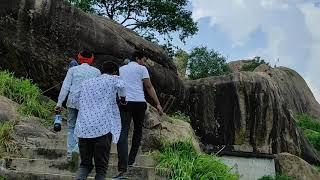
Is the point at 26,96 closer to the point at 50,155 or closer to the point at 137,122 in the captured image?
the point at 50,155

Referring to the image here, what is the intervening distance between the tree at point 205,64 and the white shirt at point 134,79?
771 inches

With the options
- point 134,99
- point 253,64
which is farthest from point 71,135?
point 253,64

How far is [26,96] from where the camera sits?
1296 cm

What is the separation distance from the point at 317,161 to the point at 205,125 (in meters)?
5.53

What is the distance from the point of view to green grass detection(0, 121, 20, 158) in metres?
9.49

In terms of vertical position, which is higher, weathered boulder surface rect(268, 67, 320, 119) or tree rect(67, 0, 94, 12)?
tree rect(67, 0, 94, 12)

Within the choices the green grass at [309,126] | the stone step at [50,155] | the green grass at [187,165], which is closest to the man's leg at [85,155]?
the green grass at [187,165]

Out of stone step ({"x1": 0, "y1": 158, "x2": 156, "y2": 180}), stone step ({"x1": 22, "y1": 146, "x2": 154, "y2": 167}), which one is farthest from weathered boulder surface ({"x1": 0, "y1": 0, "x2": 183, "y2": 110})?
stone step ({"x1": 0, "y1": 158, "x2": 156, "y2": 180})

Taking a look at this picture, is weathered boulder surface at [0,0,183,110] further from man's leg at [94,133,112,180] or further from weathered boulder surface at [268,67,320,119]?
weathered boulder surface at [268,67,320,119]

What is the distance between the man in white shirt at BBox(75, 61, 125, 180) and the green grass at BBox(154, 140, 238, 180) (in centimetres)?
206

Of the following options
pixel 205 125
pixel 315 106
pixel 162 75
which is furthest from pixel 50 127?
pixel 315 106

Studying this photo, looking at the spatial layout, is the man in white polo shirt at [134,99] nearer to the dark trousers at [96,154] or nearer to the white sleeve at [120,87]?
the white sleeve at [120,87]

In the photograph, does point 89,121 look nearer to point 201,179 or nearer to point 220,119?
point 201,179

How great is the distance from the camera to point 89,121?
693cm
